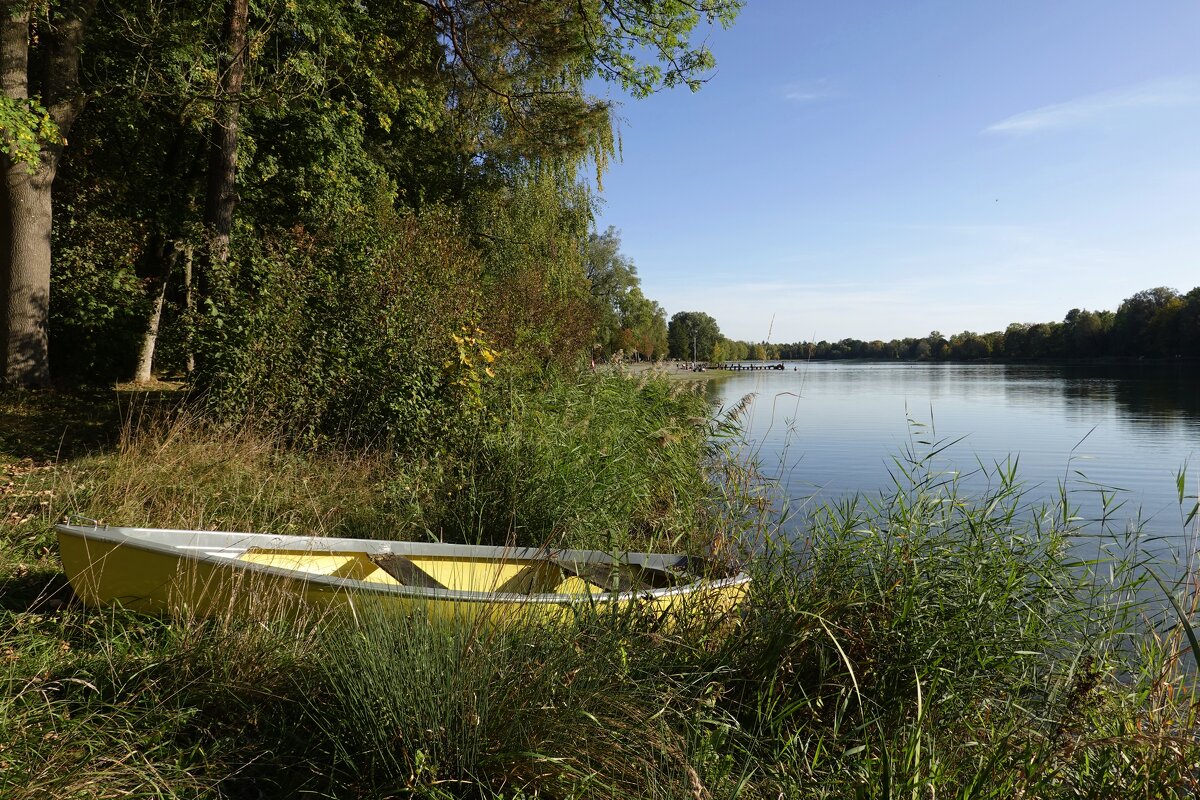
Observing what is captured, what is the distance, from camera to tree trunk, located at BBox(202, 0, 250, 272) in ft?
Answer: 31.9

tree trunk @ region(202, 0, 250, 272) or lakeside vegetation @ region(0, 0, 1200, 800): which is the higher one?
tree trunk @ region(202, 0, 250, 272)

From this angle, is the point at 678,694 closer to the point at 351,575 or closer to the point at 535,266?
the point at 351,575

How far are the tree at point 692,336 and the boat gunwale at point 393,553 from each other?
71495 mm

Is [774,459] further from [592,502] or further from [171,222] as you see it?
[171,222]

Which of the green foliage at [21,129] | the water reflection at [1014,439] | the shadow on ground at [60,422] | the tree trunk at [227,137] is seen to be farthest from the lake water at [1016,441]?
the green foliage at [21,129]

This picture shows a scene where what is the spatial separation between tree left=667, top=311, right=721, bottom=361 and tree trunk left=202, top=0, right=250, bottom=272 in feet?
218

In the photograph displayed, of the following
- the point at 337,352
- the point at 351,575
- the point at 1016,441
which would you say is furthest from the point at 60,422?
the point at 1016,441

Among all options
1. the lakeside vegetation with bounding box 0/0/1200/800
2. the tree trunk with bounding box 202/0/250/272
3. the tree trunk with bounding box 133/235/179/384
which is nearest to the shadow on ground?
the lakeside vegetation with bounding box 0/0/1200/800

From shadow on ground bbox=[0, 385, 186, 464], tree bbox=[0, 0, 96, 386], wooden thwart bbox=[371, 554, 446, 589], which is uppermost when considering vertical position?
tree bbox=[0, 0, 96, 386]

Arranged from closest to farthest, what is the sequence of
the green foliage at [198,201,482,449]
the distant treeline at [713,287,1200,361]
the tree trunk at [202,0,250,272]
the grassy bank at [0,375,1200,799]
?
the grassy bank at [0,375,1200,799] → the green foliage at [198,201,482,449] → the tree trunk at [202,0,250,272] → the distant treeline at [713,287,1200,361]

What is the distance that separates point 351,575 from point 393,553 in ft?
0.90

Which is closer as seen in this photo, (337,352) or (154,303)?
(337,352)

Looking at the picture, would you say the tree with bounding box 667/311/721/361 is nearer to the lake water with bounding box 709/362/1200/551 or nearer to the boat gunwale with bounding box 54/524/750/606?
the lake water with bounding box 709/362/1200/551

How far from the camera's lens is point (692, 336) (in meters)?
76.2
